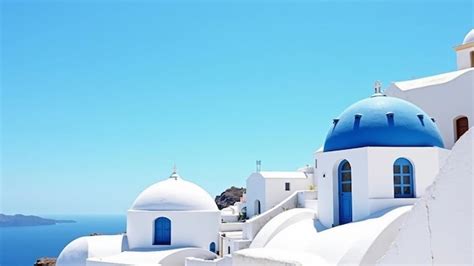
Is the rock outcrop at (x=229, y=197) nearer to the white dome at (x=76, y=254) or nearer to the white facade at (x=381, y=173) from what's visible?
the white dome at (x=76, y=254)

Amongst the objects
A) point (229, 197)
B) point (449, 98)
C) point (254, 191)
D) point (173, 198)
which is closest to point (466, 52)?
point (449, 98)

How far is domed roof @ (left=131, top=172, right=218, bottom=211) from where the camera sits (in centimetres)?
2036

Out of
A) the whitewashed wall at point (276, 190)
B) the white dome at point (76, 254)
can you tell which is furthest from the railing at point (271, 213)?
the white dome at point (76, 254)

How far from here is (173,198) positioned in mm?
20438

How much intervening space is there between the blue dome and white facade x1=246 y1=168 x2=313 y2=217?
771cm

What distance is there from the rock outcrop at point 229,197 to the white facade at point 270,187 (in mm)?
21045

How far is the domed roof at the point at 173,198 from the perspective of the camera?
20359 mm

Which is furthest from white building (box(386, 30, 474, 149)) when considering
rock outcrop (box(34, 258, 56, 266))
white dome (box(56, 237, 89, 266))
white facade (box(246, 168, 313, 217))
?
rock outcrop (box(34, 258, 56, 266))

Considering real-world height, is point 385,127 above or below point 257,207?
above

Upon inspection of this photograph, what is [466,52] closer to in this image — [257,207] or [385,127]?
[385,127]

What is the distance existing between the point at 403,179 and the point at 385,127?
4.74ft

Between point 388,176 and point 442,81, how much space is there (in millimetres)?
6822

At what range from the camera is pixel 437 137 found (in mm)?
13727

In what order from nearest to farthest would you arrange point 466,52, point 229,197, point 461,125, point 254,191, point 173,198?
point 461,125 < point 466,52 < point 173,198 < point 254,191 < point 229,197
